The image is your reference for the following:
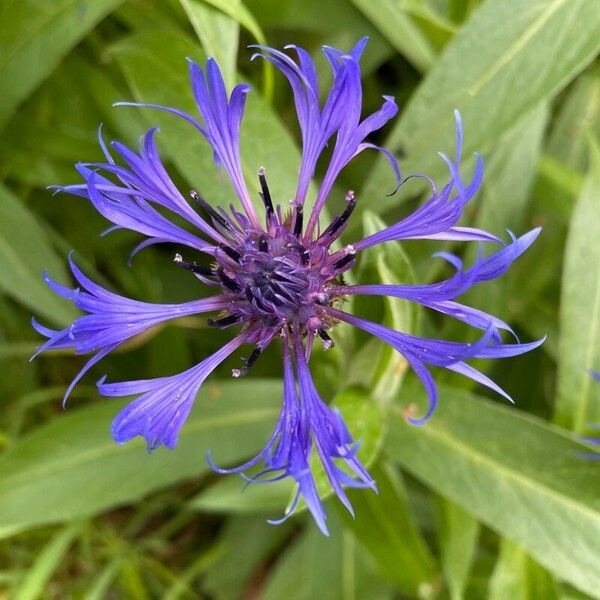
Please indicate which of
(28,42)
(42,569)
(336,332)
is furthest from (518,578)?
(28,42)

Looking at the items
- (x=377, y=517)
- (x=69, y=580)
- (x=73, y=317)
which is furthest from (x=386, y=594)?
(x=73, y=317)

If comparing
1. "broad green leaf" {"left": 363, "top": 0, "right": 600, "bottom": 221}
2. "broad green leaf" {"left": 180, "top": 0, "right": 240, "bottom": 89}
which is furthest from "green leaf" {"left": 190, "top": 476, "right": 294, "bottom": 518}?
"broad green leaf" {"left": 180, "top": 0, "right": 240, "bottom": 89}

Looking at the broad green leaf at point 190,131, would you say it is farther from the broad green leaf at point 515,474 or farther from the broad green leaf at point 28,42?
the broad green leaf at point 515,474

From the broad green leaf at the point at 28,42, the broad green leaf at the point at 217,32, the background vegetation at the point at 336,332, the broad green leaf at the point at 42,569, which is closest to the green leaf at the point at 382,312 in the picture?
the background vegetation at the point at 336,332

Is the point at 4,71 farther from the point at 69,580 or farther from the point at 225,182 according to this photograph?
the point at 69,580

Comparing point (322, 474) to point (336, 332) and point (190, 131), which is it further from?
point (190, 131)

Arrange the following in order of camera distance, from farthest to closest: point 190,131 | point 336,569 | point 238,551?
point 238,551
point 336,569
point 190,131

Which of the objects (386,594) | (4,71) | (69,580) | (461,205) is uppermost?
(4,71)
